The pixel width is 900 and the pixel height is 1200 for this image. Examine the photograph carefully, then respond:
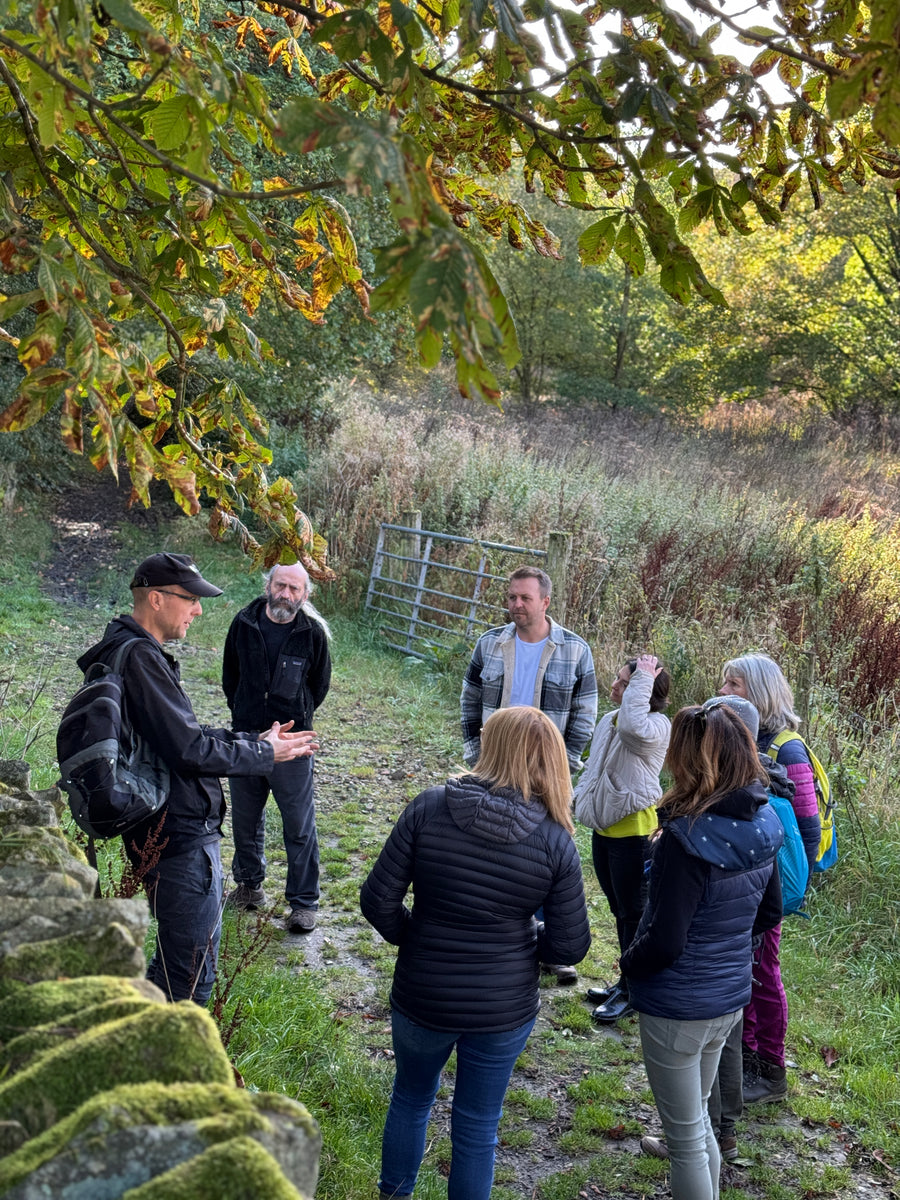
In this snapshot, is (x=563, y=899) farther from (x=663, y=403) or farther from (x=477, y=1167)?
(x=663, y=403)

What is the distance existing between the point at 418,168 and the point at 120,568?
15.5 meters

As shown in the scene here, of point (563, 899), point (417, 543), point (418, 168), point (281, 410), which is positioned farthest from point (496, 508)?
point (418, 168)

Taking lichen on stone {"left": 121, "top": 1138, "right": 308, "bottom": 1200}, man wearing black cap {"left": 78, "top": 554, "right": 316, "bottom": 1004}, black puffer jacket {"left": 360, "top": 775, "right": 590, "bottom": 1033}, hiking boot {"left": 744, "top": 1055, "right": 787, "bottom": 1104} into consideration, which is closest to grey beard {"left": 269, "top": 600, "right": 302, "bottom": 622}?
man wearing black cap {"left": 78, "top": 554, "right": 316, "bottom": 1004}

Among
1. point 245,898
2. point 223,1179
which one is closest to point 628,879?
point 245,898

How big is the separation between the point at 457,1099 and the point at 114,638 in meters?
1.93

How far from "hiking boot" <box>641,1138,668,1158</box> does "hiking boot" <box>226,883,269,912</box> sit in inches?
98.7

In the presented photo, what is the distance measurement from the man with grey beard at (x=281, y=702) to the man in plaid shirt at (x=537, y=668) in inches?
35.9

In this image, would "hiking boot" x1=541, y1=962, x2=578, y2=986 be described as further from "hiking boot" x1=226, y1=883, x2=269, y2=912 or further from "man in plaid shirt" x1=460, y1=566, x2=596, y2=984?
"hiking boot" x1=226, y1=883, x2=269, y2=912

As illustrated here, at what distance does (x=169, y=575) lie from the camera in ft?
11.6

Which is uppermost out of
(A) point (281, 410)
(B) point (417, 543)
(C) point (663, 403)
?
(C) point (663, 403)

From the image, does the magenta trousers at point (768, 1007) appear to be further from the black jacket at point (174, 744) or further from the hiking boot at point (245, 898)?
the hiking boot at point (245, 898)

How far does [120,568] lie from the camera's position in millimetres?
16094

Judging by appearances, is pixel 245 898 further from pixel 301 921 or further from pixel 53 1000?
pixel 53 1000

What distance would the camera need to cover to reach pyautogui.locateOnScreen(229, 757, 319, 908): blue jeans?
18.0 ft
